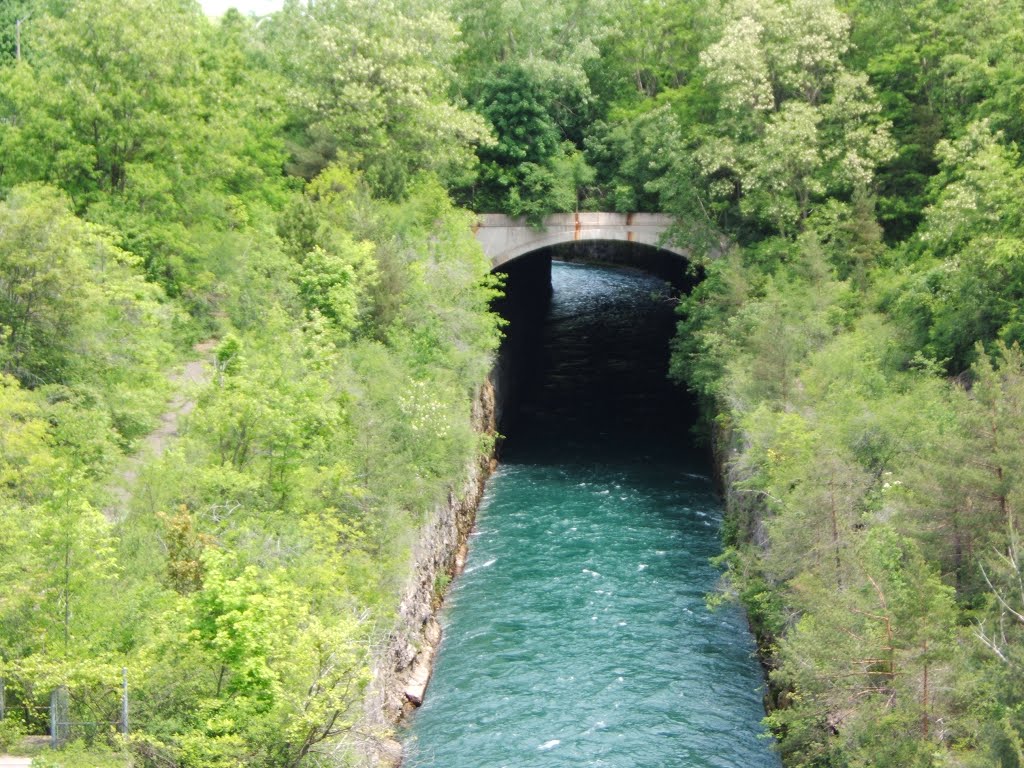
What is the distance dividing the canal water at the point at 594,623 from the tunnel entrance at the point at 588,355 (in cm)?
38

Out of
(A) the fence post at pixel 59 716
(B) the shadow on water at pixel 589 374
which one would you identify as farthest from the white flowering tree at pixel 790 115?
(A) the fence post at pixel 59 716

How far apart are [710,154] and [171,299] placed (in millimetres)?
21331

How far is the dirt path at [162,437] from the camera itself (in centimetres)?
2312

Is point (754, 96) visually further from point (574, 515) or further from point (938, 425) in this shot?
point (938, 425)

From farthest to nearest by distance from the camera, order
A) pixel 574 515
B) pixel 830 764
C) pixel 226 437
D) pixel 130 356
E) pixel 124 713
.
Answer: pixel 574 515
pixel 130 356
pixel 226 437
pixel 830 764
pixel 124 713

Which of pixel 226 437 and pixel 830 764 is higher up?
pixel 226 437

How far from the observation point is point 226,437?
969 inches

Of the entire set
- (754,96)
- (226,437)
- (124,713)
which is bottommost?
(124,713)

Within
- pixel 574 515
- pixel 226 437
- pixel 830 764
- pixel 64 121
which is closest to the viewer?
pixel 830 764

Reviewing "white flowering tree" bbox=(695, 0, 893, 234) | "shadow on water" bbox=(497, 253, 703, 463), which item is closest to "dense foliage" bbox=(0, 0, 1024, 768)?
"white flowering tree" bbox=(695, 0, 893, 234)

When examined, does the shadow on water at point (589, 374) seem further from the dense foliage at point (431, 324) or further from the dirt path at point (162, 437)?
the dirt path at point (162, 437)

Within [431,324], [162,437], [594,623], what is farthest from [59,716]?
[431,324]

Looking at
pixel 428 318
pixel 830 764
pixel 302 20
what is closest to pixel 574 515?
pixel 428 318

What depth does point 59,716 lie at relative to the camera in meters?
16.8
